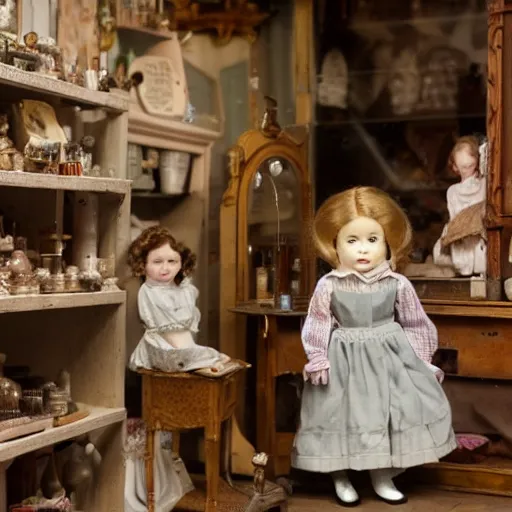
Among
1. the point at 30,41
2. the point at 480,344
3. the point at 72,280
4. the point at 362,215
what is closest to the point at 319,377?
the point at 362,215

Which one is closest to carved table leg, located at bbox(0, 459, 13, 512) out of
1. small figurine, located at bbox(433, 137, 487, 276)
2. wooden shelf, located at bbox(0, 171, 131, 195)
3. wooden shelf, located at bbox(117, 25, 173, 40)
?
wooden shelf, located at bbox(0, 171, 131, 195)

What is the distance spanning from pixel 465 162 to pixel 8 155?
7.17ft

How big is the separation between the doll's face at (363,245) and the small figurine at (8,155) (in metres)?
1.38

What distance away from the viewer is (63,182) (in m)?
3.17

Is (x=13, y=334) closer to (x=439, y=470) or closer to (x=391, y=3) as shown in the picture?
(x=439, y=470)

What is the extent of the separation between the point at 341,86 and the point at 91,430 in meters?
2.53

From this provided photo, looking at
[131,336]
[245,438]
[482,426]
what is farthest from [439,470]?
[131,336]

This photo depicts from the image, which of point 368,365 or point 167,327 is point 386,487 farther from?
point 167,327

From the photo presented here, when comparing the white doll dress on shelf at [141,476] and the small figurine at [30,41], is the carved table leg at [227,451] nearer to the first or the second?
the white doll dress on shelf at [141,476]

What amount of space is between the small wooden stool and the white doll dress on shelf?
0.55 ft

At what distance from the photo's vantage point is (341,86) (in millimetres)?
5176

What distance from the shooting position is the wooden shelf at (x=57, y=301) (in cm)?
297

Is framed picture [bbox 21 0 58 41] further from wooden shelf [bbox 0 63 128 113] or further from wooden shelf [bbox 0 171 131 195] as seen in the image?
wooden shelf [bbox 0 171 131 195]

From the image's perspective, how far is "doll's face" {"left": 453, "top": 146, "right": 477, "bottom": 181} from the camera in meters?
4.41
